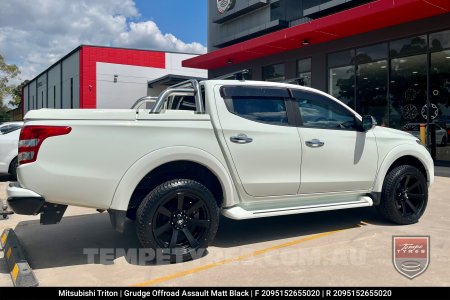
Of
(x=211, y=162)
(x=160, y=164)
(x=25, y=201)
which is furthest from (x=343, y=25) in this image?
(x=25, y=201)

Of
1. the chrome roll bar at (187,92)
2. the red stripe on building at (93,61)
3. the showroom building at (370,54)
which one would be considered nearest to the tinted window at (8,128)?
the showroom building at (370,54)

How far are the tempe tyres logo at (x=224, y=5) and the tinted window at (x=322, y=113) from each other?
702 inches

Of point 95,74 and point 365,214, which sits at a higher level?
point 95,74

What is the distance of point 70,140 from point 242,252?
2.07 metres

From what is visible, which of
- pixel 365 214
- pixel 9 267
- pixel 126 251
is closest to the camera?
pixel 9 267

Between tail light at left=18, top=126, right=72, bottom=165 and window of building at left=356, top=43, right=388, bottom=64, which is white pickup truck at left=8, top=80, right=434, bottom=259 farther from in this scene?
window of building at left=356, top=43, right=388, bottom=64

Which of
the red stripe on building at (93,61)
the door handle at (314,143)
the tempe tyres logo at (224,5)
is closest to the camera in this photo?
the door handle at (314,143)

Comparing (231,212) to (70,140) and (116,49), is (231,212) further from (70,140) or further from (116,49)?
(116,49)

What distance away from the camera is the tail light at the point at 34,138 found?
3.67m

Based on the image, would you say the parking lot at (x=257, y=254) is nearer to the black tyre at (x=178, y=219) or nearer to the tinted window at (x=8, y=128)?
the black tyre at (x=178, y=219)

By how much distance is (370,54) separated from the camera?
14.0m

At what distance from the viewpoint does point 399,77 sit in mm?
13180

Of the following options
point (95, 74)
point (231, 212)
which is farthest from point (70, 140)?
point (95, 74)

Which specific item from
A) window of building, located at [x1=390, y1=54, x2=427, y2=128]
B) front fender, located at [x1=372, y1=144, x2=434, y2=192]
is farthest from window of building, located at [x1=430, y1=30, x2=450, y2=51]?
front fender, located at [x1=372, y1=144, x2=434, y2=192]
